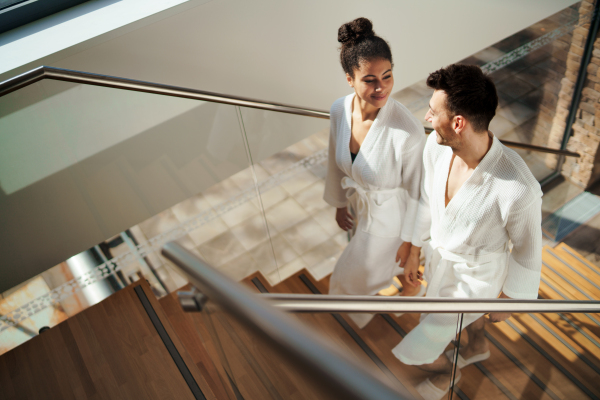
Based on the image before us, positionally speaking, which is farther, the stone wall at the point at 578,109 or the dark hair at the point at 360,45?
the stone wall at the point at 578,109

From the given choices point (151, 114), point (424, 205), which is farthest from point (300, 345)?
point (151, 114)

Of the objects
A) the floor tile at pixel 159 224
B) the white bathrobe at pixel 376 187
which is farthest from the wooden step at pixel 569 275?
the floor tile at pixel 159 224

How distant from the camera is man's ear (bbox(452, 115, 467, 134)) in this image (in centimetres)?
145

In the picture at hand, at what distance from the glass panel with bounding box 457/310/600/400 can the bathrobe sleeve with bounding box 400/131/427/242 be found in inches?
26.8

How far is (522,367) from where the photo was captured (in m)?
1.30

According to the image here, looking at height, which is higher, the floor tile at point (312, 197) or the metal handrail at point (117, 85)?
the metal handrail at point (117, 85)

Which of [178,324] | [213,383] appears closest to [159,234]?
[178,324]

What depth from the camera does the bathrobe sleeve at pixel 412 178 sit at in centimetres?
188

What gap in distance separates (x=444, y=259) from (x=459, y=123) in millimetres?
603

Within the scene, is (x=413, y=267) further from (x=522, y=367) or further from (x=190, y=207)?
(x=190, y=207)

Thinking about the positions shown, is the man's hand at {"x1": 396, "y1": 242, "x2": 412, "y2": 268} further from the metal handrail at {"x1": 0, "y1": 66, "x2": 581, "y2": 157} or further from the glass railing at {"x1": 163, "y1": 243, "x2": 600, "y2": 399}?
the metal handrail at {"x1": 0, "y1": 66, "x2": 581, "y2": 157}

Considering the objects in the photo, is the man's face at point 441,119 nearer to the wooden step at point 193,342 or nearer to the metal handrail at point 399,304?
the metal handrail at point 399,304

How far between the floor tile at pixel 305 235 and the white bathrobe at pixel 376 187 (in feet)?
1.66

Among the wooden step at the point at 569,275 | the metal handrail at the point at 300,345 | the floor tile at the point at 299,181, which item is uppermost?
the metal handrail at the point at 300,345
